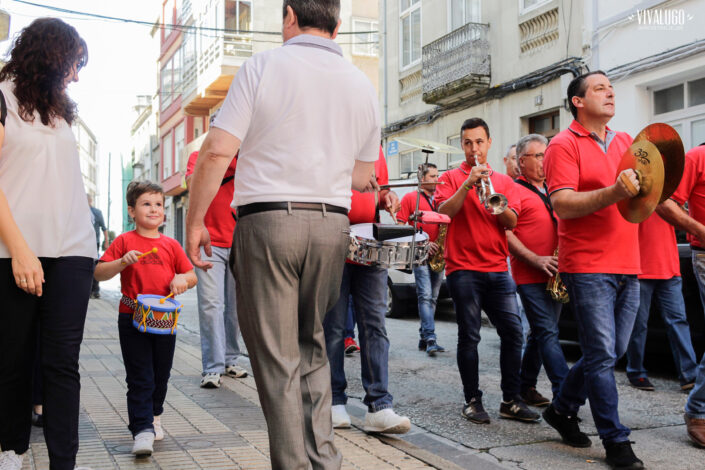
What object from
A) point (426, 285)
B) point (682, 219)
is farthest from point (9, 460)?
point (426, 285)

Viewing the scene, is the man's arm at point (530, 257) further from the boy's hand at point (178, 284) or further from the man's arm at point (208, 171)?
the man's arm at point (208, 171)

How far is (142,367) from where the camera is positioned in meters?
4.20

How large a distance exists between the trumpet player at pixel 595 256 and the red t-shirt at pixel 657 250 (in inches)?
92.4

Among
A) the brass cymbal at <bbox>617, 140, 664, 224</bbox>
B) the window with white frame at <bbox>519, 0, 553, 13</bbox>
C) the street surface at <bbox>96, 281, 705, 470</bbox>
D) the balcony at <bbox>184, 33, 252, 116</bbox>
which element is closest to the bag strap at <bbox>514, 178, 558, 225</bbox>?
the street surface at <bbox>96, 281, 705, 470</bbox>

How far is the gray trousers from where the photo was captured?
2.90m

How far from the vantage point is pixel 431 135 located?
66.1 ft

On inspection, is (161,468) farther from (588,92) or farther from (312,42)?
(588,92)

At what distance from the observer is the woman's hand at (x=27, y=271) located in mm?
3049

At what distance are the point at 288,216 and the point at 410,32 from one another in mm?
19604

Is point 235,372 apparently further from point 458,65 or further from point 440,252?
point 458,65

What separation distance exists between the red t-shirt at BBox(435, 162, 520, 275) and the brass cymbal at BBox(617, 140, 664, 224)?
1.25m

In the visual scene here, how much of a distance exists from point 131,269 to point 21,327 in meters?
1.19

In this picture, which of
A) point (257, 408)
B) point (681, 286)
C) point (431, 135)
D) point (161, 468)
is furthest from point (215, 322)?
point (431, 135)

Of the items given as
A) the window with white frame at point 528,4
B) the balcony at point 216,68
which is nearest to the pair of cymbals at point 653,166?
the window with white frame at point 528,4
